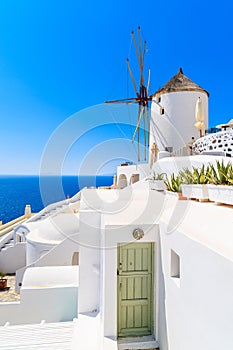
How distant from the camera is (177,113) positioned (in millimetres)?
19891

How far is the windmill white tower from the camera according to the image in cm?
1981

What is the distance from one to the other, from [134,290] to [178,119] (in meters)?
16.9

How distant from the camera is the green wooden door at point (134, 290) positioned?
4.94 m

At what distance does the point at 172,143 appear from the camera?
65.9 feet

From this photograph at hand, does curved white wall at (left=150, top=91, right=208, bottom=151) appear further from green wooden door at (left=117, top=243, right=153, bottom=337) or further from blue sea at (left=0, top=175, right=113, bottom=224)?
green wooden door at (left=117, top=243, right=153, bottom=337)

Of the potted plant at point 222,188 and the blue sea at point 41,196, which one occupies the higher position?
the blue sea at point 41,196

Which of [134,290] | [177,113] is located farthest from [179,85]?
[134,290]

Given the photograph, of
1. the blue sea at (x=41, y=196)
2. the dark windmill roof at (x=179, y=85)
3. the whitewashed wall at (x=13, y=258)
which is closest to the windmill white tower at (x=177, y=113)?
Answer: the dark windmill roof at (x=179, y=85)

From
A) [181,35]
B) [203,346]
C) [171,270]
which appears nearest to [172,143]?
[181,35]

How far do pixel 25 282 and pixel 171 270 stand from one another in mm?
6245

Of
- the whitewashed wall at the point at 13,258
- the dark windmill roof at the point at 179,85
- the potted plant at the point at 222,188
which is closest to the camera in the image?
the potted plant at the point at 222,188

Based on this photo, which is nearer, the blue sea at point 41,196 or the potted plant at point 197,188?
the potted plant at point 197,188

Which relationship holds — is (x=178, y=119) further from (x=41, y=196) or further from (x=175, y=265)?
(x=175, y=265)

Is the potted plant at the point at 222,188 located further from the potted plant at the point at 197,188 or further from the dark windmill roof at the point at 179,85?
the dark windmill roof at the point at 179,85
